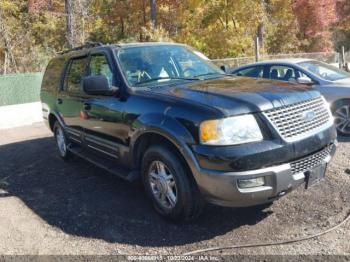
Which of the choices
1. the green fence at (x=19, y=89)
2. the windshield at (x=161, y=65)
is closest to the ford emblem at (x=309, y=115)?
the windshield at (x=161, y=65)

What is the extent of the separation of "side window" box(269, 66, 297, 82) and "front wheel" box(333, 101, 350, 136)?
102 cm

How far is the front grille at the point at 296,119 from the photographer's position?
11.7 feet

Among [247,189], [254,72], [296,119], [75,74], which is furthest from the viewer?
[254,72]

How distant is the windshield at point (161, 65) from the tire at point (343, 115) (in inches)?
124

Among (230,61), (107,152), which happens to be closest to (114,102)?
(107,152)

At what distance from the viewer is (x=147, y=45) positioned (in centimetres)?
521

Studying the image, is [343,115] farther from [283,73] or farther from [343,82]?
[283,73]

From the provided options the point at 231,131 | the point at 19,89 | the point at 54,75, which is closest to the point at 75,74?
the point at 54,75

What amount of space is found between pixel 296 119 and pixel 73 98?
3.39m

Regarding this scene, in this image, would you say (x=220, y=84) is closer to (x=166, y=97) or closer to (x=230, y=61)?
(x=166, y=97)

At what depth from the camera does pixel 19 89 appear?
548 inches

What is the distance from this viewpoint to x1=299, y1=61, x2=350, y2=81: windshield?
25.1 feet

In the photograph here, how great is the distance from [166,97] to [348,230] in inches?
85.9

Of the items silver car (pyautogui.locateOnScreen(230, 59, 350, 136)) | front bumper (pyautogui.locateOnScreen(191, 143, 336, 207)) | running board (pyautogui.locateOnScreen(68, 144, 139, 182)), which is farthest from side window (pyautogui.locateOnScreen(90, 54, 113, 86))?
silver car (pyautogui.locateOnScreen(230, 59, 350, 136))
